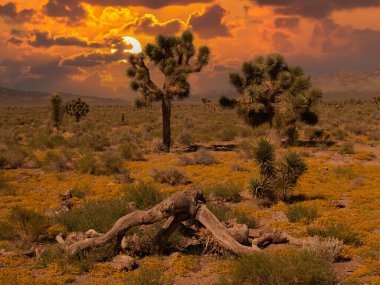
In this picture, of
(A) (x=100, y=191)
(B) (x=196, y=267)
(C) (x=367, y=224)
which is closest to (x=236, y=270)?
(B) (x=196, y=267)

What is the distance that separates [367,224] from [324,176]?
674 centimetres

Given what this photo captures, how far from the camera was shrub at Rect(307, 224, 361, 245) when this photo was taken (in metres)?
8.60

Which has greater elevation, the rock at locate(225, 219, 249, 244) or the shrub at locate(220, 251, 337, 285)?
the shrub at locate(220, 251, 337, 285)

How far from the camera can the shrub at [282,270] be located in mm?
5535

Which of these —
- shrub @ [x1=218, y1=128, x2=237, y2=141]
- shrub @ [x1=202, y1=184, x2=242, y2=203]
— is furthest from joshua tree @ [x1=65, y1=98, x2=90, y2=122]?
shrub @ [x1=202, y1=184, x2=242, y2=203]

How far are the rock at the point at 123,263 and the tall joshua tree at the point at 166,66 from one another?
17494 mm

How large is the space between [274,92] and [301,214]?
17.7 metres

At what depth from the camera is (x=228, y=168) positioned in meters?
18.4

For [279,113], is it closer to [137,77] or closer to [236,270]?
[137,77]

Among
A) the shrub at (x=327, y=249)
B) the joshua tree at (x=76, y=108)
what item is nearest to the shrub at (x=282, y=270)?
the shrub at (x=327, y=249)

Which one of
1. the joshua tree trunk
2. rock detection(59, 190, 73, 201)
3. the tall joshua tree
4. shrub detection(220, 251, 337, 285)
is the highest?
the tall joshua tree

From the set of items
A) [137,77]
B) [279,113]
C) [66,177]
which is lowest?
[66,177]

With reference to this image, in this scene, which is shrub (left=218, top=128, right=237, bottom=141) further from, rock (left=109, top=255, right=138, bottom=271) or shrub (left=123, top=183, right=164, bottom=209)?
rock (left=109, top=255, right=138, bottom=271)

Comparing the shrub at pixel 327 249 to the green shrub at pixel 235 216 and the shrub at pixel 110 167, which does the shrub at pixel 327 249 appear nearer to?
the green shrub at pixel 235 216
